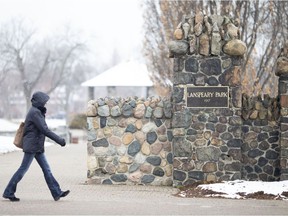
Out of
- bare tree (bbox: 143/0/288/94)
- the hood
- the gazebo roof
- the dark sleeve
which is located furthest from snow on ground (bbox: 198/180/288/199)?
the gazebo roof

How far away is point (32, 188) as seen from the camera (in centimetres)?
1742

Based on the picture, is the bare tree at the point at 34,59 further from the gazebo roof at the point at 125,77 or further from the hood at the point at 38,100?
the hood at the point at 38,100

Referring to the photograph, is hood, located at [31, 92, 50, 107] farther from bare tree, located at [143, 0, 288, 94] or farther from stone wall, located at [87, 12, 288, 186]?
bare tree, located at [143, 0, 288, 94]

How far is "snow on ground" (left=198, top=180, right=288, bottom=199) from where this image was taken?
16375mm

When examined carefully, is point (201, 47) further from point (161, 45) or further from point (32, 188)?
point (161, 45)

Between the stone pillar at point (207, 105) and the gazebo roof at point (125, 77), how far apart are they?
1388 inches

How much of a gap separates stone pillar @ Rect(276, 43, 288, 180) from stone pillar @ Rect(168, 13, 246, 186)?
0.86 m

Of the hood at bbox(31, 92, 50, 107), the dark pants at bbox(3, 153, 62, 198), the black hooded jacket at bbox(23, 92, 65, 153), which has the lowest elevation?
the dark pants at bbox(3, 153, 62, 198)

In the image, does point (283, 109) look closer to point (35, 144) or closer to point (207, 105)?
point (207, 105)

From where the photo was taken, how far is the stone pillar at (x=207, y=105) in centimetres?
1802

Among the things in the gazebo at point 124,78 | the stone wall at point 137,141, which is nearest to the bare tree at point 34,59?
the gazebo at point 124,78

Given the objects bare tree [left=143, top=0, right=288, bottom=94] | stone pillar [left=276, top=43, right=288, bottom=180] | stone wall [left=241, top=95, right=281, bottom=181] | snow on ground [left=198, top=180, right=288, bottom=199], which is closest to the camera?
snow on ground [left=198, top=180, right=288, bottom=199]

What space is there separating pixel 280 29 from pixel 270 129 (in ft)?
44.9

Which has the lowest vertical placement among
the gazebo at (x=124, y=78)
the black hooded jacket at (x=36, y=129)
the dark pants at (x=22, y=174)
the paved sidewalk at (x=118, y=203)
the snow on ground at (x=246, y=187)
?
the paved sidewalk at (x=118, y=203)
